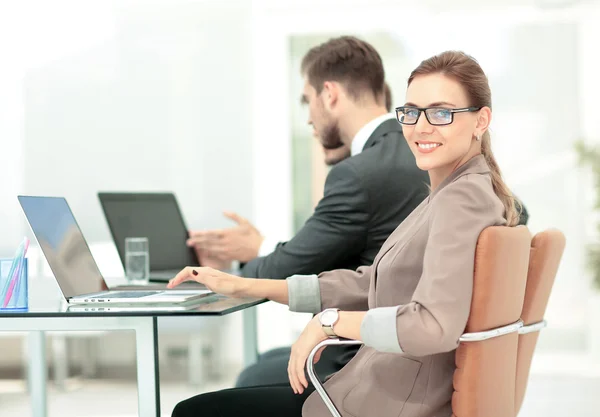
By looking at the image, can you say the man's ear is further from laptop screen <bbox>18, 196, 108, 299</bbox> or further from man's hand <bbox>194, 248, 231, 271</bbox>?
laptop screen <bbox>18, 196, 108, 299</bbox>

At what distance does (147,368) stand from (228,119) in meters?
3.94

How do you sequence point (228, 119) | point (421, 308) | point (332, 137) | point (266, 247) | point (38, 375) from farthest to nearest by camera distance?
point (228, 119), point (266, 247), point (332, 137), point (38, 375), point (421, 308)

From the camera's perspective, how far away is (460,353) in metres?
1.60

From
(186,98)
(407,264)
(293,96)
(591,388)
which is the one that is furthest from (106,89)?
(407,264)

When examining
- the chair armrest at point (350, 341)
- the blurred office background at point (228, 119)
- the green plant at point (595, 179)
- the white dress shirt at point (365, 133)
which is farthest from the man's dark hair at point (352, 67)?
the green plant at point (595, 179)

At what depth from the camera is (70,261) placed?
2268 millimetres

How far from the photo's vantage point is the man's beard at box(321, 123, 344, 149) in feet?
9.02

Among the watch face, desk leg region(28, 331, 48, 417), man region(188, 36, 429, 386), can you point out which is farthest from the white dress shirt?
desk leg region(28, 331, 48, 417)

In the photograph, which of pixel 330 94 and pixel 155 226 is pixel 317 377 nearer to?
pixel 330 94

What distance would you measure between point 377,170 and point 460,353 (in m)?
0.89

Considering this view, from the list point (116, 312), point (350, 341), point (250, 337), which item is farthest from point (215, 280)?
point (250, 337)

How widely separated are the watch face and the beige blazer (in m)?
0.09

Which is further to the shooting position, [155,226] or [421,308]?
[155,226]

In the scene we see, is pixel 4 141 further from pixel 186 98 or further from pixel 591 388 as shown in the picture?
pixel 591 388
